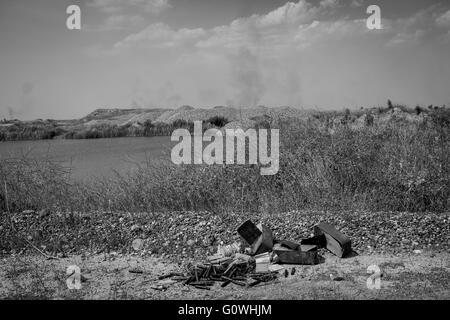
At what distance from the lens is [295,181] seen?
30.9 feet

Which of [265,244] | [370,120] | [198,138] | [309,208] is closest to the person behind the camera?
[265,244]

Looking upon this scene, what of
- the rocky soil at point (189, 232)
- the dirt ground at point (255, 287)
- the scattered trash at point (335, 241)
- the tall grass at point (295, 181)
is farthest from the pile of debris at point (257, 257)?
the tall grass at point (295, 181)

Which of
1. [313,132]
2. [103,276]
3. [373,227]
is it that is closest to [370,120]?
[313,132]

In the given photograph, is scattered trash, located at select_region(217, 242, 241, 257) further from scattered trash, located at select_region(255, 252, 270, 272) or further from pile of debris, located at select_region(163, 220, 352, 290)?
scattered trash, located at select_region(255, 252, 270, 272)

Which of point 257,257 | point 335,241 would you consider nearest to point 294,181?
point 335,241

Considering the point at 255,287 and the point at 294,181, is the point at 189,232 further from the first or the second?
the point at 294,181

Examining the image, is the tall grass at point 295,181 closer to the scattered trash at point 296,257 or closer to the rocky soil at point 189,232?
the rocky soil at point 189,232

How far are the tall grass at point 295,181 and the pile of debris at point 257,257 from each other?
7.16 ft

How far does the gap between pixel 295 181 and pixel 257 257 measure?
4.00m

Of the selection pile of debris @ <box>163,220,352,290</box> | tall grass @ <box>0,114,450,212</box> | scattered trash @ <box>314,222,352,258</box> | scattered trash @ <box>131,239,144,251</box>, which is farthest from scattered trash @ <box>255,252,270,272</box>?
tall grass @ <box>0,114,450,212</box>

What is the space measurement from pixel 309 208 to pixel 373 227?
2001 millimetres

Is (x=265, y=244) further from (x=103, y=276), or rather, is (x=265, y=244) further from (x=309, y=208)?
(x=309, y=208)
